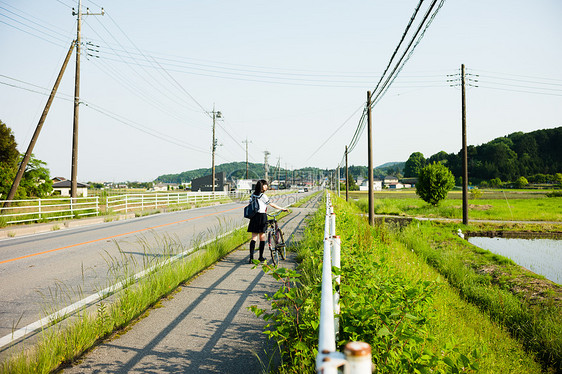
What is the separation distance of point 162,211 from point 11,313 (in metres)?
20.3

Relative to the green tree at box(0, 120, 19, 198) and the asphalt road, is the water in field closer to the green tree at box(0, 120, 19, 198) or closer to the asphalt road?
the asphalt road

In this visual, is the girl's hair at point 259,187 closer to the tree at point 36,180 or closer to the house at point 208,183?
the tree at point 36,180

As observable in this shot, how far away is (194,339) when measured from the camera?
3.75 meters

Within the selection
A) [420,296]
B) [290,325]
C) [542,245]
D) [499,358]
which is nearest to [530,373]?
[499,358]

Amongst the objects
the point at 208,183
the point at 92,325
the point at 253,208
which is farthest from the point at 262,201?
the point at 208,183

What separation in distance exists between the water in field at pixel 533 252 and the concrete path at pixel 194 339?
35.7 feet

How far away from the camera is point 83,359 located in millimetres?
3303

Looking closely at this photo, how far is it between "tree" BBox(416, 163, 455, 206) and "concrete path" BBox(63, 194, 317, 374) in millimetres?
30446

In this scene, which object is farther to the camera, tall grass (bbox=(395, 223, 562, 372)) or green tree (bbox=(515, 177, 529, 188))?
green tree (bbox=(515, 177, 529, 188))

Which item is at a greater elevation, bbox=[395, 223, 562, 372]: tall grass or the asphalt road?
the asphalt road

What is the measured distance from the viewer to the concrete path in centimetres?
317

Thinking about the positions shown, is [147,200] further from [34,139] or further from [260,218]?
[260,218]

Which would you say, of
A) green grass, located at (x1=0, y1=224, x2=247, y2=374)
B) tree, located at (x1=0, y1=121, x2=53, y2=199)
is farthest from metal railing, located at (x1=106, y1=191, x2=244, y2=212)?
green grass, located at (x1=0, y1=224, x2=247, y2=374)

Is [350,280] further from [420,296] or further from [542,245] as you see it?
[542,245]
